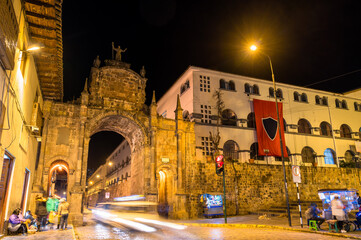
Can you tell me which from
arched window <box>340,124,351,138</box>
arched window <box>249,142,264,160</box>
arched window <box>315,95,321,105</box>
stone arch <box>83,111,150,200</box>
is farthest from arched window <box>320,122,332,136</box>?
stone arch <box>83,111,150,200</box>

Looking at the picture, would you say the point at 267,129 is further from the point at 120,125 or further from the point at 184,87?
the point at 120,125

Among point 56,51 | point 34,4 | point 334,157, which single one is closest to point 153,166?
point 56,51

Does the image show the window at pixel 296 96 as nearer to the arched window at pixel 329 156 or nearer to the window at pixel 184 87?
the arched window at pixel 329 156

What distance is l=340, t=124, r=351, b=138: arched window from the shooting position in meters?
35.8

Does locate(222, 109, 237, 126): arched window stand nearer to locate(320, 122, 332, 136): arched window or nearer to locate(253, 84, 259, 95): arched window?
locate(253, 84, 259, 95): arched window

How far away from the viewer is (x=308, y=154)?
32500mm

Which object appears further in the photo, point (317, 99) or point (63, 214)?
point (317, 99)

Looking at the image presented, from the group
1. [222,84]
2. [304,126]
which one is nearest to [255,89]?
[222,84]

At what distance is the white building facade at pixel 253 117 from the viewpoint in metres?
28.6

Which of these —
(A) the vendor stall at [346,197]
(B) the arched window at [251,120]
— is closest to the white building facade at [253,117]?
(B) the arched window at [251,120]

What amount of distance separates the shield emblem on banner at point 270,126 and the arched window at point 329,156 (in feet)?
29.5

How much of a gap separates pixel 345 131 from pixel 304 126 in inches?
279

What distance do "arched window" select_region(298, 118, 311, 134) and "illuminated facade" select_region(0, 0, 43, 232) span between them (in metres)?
30.1

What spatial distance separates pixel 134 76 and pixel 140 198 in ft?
33.9
